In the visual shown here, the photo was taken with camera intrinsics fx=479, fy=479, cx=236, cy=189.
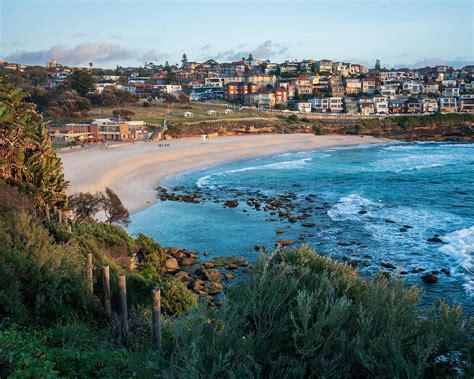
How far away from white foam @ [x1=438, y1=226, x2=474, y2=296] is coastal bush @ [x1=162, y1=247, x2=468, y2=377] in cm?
1467

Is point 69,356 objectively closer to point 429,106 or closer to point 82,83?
point 82,83

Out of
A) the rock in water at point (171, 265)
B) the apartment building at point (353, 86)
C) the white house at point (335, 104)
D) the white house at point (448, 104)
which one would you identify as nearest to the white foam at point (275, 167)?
the rock in water at point (171, 265)

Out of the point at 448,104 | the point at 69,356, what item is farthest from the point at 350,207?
the point at 448,104

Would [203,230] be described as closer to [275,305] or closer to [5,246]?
[5,246]

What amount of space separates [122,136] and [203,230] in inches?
1565

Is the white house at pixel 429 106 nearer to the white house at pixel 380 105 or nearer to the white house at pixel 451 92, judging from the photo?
the white house at pixel 380 105

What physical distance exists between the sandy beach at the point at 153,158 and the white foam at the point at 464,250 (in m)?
19.0

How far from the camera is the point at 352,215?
31.6 m

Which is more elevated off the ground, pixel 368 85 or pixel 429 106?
Answer: pixel 368 85

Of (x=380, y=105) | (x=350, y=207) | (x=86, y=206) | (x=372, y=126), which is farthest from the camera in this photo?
(x=380, y=105)

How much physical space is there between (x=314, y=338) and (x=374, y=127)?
289ft

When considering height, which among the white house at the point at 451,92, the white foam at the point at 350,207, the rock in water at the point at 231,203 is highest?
the white house at the point at 451,92

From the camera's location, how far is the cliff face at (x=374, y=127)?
79.8 m

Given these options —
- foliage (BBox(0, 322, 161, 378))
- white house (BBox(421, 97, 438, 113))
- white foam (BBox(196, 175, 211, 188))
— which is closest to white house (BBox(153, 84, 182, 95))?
white house (BBox(421, 97, 438, 113))
